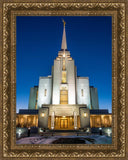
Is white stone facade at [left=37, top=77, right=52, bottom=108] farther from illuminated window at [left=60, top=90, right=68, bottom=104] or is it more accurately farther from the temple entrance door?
the temple entrance door

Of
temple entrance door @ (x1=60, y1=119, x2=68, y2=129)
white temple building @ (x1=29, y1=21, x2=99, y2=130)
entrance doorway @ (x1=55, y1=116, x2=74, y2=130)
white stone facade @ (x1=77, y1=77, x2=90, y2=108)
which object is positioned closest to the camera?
white temple building @ (x1=29, y1=21, x2=99, y2=130)

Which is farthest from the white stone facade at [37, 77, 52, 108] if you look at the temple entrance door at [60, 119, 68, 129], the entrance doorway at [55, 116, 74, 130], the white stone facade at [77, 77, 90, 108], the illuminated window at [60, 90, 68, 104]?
the temple entrance door at [60, 119, 68, 129]

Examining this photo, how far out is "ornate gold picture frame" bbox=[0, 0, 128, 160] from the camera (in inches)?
297

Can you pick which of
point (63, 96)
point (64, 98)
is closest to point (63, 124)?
point (64, 98)

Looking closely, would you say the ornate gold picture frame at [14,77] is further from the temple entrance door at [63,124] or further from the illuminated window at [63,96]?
the illuminated window at [63,96]

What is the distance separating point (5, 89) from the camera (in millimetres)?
7859

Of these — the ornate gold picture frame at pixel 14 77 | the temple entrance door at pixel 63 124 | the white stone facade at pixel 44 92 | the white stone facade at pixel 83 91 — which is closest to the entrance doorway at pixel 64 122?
the temple entrance door at pixel 63 124

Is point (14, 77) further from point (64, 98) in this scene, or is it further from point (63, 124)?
point (64, 98)

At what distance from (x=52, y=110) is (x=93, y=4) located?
87.9 ft

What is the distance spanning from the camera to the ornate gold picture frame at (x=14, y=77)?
755cm

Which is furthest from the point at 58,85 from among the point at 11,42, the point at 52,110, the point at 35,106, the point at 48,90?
the point at 11,42

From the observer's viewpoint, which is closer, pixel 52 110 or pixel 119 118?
pixel 119 118

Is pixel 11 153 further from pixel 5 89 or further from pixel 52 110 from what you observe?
pixel 52 110

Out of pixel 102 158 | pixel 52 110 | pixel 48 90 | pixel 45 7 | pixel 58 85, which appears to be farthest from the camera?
pixel 48 90
